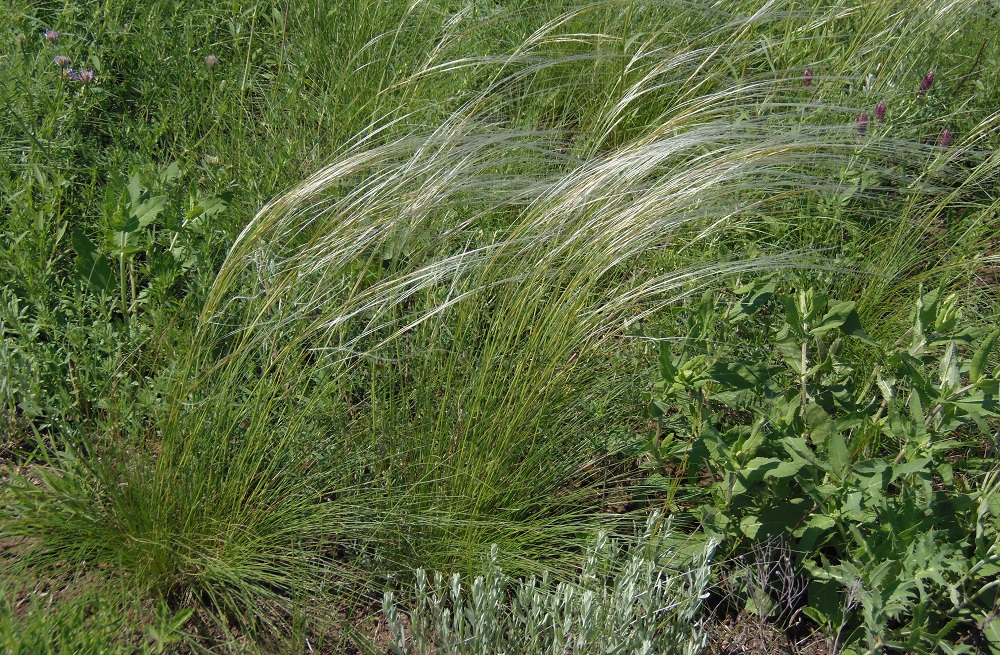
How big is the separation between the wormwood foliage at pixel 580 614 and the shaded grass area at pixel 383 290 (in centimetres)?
16

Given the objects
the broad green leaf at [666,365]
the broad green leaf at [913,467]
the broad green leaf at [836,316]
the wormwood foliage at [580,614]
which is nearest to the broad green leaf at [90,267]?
the wormwood foliage at [580,614]

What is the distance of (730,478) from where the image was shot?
1745mm

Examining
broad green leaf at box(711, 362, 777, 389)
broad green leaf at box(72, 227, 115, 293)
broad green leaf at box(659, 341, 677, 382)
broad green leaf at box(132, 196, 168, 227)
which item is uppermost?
broad green leaf at box(132, 196, 168, 227)

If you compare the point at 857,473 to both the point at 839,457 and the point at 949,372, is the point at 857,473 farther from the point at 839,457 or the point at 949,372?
the point at 949,372

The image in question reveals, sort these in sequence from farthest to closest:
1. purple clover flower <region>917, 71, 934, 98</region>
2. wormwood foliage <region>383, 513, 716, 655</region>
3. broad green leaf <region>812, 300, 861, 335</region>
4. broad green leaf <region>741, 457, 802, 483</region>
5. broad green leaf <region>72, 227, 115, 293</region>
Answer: purple clover flower <region>917, 71, 934, 98</region>
broad green leaf <region>72, 227, 115, 293</region>
broad green leaf <region>812, 300, 861, 335</region>
broad green leaf <region>741, 457, 802, 483</region>
wormwood foliage <region>383, 513, 716, 655</region>

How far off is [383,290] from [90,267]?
903 mm

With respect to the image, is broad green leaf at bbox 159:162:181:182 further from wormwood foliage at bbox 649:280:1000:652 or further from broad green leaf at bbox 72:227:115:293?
wormwood foliage at bbox 649:280:1000:652

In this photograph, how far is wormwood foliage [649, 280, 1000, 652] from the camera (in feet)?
5.42

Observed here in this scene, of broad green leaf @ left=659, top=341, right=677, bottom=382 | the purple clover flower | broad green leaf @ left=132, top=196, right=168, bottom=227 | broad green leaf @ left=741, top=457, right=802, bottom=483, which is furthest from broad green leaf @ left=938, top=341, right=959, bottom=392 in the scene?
broad green leaf @ left=132, top=196, right=168, bottom=227

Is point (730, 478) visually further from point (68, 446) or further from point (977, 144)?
point (977, 144)

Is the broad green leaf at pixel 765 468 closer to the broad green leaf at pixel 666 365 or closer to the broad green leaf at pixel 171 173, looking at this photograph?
the broad green leaf at pixel 666 365

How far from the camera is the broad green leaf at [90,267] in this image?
2.29m

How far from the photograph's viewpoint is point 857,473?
1.74 meters

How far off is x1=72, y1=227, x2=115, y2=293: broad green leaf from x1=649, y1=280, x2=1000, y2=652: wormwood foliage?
1.39m
